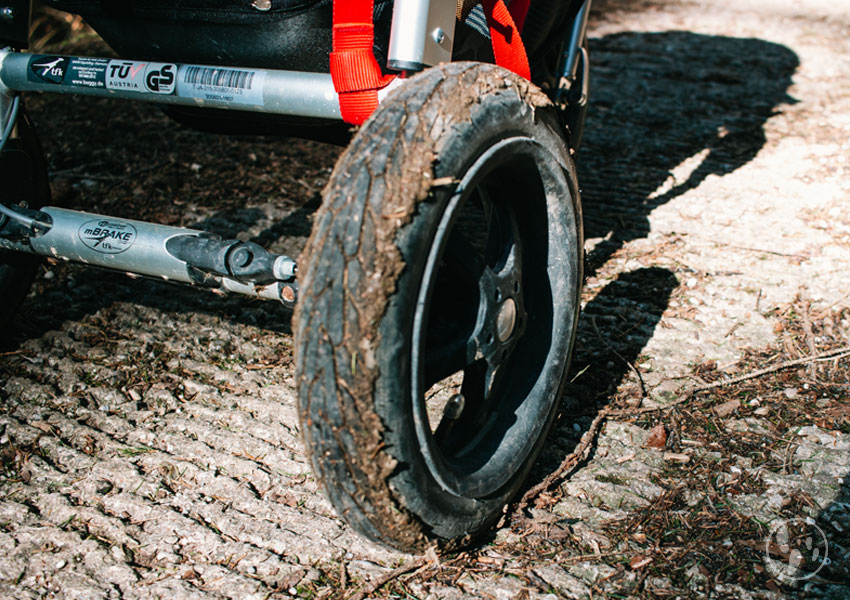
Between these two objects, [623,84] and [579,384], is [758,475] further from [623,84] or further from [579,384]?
[623,84]

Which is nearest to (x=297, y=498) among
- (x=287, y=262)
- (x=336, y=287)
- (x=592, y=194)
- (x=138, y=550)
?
(x=138, y=550)

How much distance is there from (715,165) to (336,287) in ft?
11.3

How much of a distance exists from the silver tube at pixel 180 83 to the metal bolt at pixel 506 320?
2.00 feet

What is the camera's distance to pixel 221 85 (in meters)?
1.89

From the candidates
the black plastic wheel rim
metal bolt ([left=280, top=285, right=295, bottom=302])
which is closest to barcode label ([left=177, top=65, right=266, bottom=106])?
metal bolt ([left=280, top=285, right=295, bottom=302])

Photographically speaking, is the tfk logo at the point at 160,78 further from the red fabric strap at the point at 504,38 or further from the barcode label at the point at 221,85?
the red fabric strap at the point at 504,38

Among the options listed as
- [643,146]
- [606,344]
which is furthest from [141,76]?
[643,146]

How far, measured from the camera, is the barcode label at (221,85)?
1840 millimetres

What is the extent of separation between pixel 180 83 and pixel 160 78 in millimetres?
72

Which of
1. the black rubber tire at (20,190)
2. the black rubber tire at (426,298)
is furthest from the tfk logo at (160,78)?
the black rubber tire at (426,298)

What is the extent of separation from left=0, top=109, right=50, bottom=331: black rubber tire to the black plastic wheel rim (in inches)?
59.9

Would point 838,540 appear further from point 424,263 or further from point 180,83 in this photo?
point 180,83

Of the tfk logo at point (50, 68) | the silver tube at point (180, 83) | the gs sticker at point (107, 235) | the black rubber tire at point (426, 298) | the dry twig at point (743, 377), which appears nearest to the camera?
the black rubber tire at point (426, 298)

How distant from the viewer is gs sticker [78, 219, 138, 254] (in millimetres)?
1909
